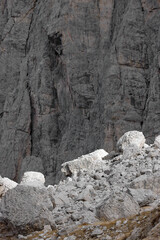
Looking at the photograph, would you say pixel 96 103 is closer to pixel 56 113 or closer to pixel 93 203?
pixel 56 113

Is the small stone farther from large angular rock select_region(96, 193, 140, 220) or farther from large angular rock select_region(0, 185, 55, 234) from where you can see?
large angular rock select_region(0, 185, 55, 234)

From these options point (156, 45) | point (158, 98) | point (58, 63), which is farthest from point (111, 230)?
point (58, 63)

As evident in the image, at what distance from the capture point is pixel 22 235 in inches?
390

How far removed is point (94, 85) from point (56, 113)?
488 cm

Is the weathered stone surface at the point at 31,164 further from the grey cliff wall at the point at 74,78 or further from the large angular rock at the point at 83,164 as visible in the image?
the large angular rock at the point at 83,164

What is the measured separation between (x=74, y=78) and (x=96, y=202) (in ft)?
103

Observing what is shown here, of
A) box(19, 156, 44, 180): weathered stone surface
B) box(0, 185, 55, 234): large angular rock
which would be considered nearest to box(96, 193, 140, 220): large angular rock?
box(0, 185, 55, 234): large angular rock

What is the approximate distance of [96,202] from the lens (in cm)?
1104

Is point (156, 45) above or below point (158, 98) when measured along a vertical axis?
above

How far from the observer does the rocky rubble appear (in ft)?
29.7

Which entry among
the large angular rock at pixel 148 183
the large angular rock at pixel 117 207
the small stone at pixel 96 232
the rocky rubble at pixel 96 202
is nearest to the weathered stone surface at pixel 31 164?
the rocky rubble at pixel 96 202

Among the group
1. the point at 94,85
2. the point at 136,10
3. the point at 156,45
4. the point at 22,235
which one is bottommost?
the point at 22,235

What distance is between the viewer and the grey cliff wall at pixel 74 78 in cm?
3726

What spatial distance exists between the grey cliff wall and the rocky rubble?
819 inches
